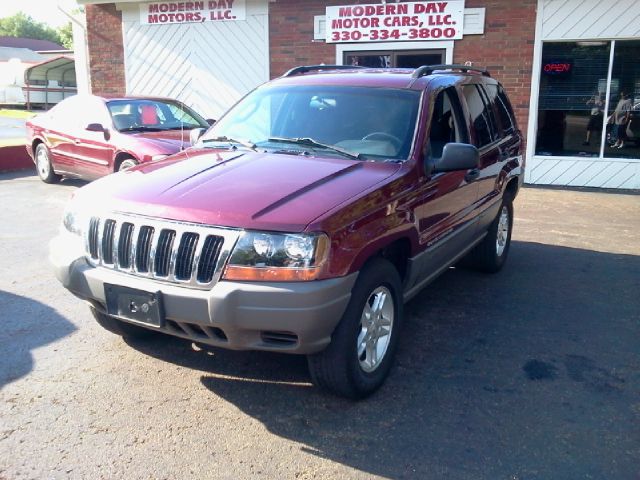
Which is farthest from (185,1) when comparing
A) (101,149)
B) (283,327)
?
(283,327)

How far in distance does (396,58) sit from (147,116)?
200 inches

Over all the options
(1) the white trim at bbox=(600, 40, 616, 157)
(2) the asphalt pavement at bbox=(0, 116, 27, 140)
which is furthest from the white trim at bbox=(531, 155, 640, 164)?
(2) the asphalt pavement at bbox=(0, 116, 27, 140)

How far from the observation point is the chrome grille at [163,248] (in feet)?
10.8

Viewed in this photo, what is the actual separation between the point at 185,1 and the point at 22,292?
9995mm

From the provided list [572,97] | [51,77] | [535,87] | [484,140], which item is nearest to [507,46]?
[535,87]

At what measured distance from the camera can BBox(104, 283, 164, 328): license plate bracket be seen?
3.38m

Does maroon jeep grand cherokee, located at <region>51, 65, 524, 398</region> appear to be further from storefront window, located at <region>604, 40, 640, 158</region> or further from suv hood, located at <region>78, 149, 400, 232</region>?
storefront window, located at <region>604, 40, 640, 158</region>

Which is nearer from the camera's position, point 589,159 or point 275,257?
point 275,257

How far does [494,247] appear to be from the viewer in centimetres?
623

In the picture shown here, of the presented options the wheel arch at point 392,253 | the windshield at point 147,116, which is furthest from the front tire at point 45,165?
the wheel arch at point 392,253

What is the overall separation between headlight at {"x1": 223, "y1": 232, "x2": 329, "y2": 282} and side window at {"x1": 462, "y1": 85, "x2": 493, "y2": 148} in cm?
268

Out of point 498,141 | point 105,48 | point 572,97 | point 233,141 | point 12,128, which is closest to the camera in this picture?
point 233,141

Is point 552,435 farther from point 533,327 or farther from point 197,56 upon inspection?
point 197,56

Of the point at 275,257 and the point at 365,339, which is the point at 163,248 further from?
the point at 365,339
